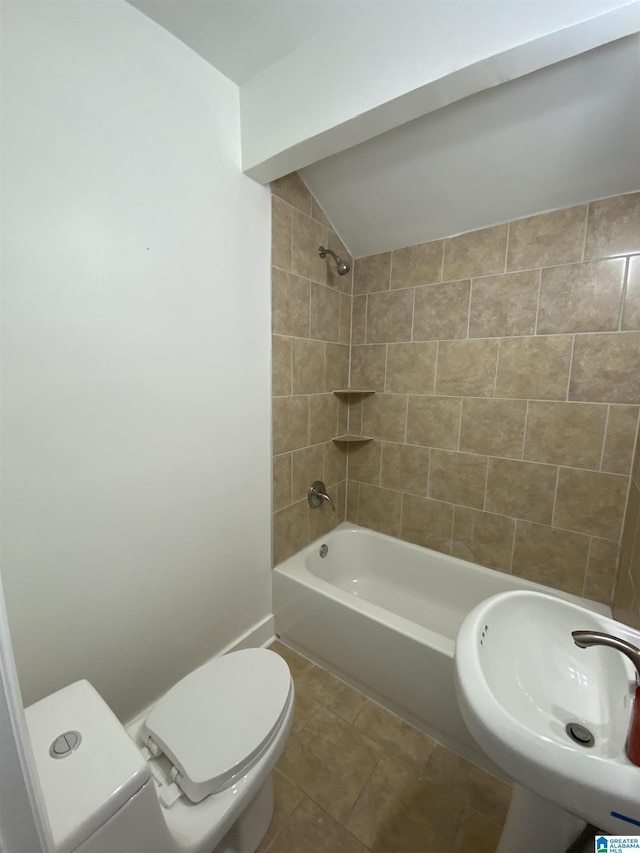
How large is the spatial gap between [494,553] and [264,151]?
2.10m

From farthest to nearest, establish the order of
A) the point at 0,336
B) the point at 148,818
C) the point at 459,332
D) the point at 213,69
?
the point at 459,332 < the point at 213,69 < the point at 0,336 < the point at 148,818

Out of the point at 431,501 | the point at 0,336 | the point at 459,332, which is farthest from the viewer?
the point at 431,501

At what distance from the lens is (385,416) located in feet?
6.59

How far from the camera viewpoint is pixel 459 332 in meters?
1.71

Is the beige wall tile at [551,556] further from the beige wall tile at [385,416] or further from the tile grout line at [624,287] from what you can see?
the tile grout line at [624,287]

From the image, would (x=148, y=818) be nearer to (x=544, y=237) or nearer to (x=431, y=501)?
(x=431, y=501)

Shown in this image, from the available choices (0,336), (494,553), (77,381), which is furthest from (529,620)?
(0,336)

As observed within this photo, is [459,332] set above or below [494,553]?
Result: above

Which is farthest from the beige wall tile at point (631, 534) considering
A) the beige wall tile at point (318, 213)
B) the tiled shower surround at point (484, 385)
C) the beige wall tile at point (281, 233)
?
the beige wall tile at point (318, 213)

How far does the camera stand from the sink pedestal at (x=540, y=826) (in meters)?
0.74

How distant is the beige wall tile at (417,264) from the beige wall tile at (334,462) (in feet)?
3.33

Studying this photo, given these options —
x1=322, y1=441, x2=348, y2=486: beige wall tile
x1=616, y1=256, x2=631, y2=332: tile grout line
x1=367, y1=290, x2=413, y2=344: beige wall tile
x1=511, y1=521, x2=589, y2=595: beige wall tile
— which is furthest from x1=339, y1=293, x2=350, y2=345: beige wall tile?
x1=511, y1=521, x2=589, y2=595: beige wall tile

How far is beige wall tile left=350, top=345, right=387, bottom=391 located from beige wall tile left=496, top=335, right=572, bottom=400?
64cm

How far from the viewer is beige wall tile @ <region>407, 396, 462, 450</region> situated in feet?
5.82
